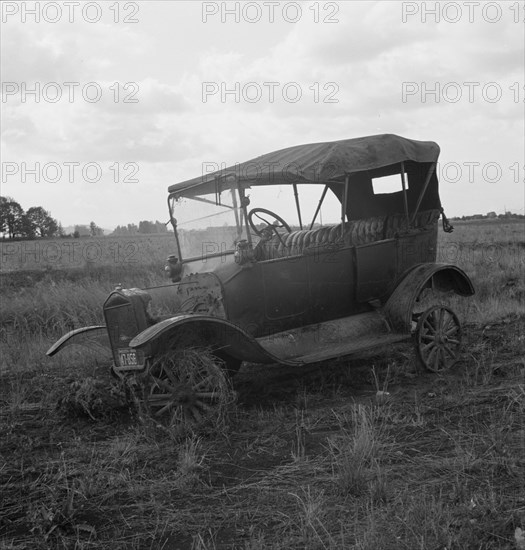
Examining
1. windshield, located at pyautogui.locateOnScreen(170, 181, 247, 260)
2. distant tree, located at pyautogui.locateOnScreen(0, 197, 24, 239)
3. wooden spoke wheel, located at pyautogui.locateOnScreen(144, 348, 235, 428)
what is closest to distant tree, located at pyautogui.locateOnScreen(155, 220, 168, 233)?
windshield, located at pyautogui.locateOnScreen(170, 181, 247, 260)

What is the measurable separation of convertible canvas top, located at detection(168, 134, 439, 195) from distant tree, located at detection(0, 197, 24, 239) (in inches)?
525

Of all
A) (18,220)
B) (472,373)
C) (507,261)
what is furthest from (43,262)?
(472,373)

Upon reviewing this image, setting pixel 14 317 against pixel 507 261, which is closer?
pixel 14 317

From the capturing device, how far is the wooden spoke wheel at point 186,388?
5.25m

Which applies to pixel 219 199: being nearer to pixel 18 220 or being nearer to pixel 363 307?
pixel 363 307

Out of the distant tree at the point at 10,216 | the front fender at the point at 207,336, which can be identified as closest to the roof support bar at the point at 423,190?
the front fender at the point at 207,336

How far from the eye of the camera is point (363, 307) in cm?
742

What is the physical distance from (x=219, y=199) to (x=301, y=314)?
146cm

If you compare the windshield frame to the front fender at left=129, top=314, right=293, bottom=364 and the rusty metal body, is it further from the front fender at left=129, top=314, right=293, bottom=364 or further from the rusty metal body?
the front fender at left=129, top=314, right=293, bottom=364

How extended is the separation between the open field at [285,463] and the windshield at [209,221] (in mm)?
1442

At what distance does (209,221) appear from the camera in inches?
275

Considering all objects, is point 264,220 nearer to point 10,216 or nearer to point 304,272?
point 304,272

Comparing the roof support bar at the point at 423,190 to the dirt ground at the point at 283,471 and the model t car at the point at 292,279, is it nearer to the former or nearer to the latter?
the model t car at the point at 292,279

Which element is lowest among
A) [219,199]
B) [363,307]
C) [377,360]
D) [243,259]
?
[377,360]
